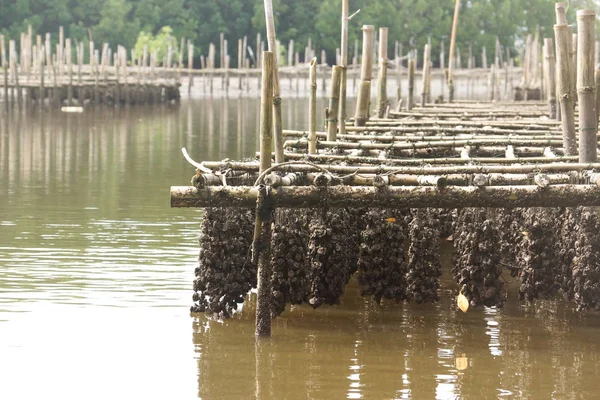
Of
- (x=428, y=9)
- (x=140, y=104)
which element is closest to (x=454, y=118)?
(x=140, y=104)

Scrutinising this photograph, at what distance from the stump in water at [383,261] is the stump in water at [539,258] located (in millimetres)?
803

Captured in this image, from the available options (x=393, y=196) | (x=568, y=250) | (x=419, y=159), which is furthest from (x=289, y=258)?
(x=568, y=250)

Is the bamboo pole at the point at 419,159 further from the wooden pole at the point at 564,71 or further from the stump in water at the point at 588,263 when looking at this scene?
the stump in water at the point at 588,263

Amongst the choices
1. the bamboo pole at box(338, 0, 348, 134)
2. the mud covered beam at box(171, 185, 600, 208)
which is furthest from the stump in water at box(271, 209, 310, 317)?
the bamboo pole at box(338, 0, 348, 134)

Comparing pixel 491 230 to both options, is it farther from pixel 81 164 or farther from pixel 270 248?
pixel 81 164

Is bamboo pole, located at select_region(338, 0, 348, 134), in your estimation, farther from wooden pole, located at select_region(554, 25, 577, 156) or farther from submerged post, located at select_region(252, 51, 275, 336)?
submerged post, located at select_region(252, 51, 275, 336)

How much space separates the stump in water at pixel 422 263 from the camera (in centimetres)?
802

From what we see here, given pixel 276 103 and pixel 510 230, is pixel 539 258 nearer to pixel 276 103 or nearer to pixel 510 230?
pixel 510 230

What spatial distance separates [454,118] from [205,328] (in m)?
8.02

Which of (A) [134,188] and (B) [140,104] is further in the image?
(B) [140,104]

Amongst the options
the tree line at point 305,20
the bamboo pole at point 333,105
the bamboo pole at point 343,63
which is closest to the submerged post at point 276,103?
the bamboo pole at point 333,105

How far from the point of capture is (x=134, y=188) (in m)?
15.6

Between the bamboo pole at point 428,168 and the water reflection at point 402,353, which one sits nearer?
the water reflection at point 402,353

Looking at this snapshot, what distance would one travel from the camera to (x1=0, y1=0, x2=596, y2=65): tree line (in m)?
56.1
